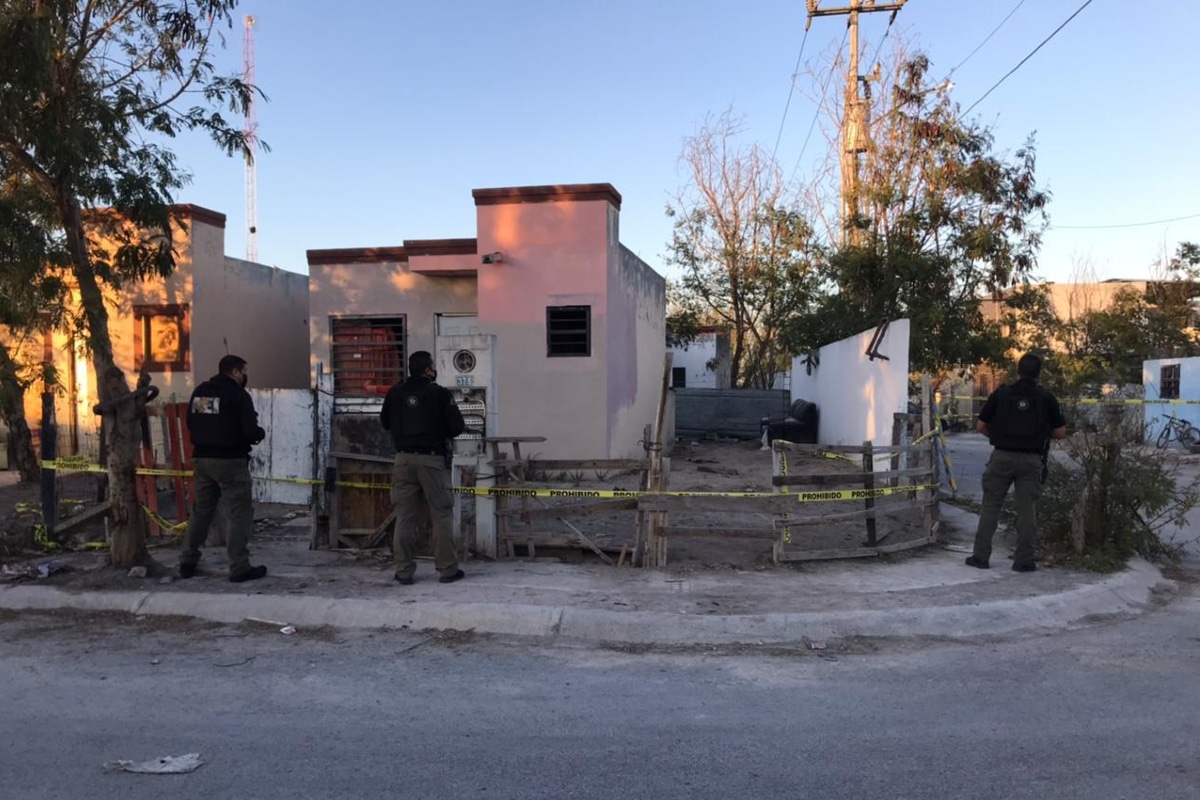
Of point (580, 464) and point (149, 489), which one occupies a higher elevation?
point (580, 464)

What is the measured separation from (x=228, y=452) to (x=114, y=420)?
3.68ft

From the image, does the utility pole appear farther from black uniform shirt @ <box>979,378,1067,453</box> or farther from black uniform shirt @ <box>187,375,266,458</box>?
black uniform shirt @ <box>187,375,266,458</box>

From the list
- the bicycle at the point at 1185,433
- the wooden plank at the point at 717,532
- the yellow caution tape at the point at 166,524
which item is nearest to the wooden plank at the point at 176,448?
the yellow caution tape at the point at 166,524

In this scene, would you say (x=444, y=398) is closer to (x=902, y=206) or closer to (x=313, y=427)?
(x=313, y=427)

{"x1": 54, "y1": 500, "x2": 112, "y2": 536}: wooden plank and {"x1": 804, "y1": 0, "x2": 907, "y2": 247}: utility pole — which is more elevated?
{"x1": 804, "y1": 0, "x2": 907, "y2": 247}: utility pole

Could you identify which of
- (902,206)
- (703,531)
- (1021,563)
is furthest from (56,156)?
(902,206)

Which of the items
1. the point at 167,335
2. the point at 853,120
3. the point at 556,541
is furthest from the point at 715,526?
the point at 853,120

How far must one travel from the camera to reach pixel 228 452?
666 centimetres

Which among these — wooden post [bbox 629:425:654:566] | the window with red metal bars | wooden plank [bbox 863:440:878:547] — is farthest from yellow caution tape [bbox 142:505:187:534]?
the window with red metal bars

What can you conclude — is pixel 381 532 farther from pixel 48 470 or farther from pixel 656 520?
pixel 48 470

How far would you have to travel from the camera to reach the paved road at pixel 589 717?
3.61 m

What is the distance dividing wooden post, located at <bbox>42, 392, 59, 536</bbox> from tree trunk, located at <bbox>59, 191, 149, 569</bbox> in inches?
51.7

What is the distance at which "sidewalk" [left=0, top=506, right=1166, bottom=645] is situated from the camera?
5.79 m

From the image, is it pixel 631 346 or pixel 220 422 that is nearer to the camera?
pixel 220 422
